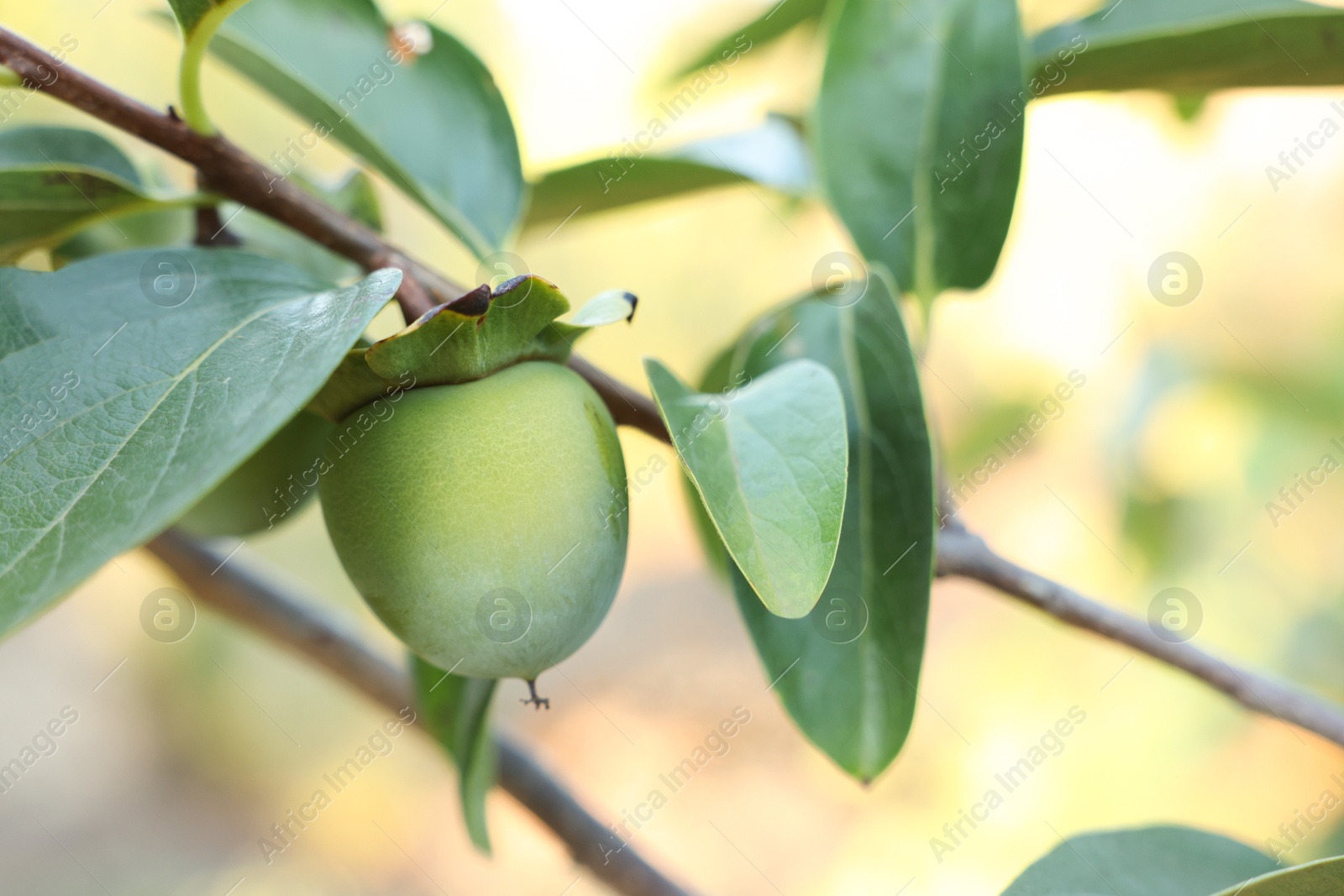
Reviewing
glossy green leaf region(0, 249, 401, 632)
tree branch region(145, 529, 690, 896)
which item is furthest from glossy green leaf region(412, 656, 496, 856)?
glossy green leaf region(0, 249, 401, 632)

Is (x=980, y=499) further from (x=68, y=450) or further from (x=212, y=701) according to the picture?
(x=68, y=450)

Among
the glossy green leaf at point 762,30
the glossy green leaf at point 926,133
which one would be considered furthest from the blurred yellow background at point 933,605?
the glossy green leaf at point 926,133

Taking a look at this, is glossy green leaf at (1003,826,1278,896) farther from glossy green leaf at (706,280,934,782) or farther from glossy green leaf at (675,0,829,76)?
glossy green leaf at (675,0,829,76)

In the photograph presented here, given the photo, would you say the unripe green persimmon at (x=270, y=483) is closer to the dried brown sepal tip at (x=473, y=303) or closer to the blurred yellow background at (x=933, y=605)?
the dried brown sepal tip at (x=473, y=303)

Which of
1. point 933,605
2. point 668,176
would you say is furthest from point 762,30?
point 933,605

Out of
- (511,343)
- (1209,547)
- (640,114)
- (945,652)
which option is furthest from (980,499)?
(511,343)

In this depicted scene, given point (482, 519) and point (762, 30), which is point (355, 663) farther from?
point (762, 30)
